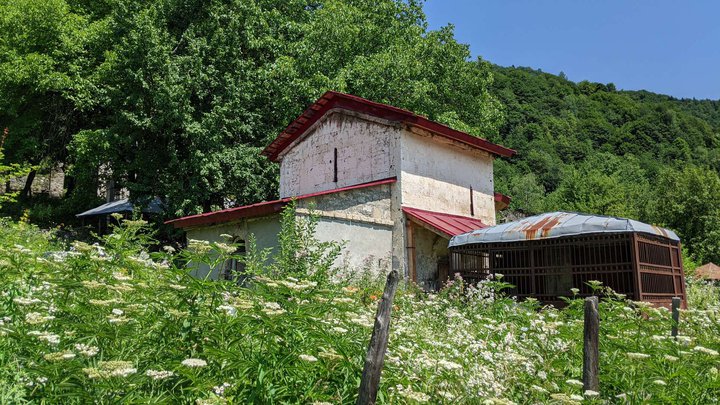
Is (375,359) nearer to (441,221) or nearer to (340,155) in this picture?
(441,221)

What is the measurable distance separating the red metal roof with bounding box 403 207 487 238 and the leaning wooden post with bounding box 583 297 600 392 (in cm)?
972

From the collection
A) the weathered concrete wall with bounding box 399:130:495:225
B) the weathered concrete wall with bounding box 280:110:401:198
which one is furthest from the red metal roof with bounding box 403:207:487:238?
the weathered concrete wall with bounding box 280:110:401:198

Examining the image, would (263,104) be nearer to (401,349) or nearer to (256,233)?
(256,233)

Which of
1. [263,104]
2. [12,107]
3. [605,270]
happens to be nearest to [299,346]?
[605,270]

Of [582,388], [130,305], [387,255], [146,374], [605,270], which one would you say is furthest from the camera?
[387,255]

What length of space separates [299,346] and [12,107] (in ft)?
105

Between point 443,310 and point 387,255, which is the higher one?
point 387,255

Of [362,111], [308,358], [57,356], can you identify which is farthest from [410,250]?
[57,356]

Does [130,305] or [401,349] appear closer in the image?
[130,305]

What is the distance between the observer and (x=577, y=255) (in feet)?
44.4

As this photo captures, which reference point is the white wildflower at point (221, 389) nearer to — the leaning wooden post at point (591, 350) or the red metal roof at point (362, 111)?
the leaning wooden post at point (591, 350)

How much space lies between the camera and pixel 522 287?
13.0 meters

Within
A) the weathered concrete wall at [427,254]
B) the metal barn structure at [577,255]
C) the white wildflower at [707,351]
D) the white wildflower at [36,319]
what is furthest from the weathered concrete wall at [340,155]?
the white wildflower at [36,319]

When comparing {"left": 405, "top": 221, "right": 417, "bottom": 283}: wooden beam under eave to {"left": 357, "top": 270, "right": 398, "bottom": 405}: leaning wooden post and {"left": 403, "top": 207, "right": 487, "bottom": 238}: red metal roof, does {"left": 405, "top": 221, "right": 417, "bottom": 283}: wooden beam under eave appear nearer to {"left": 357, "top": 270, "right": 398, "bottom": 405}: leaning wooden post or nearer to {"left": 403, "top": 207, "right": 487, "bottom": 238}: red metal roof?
{"left": 403, "top": 207, "right": 487, "bottom": 238}: red metal roof
